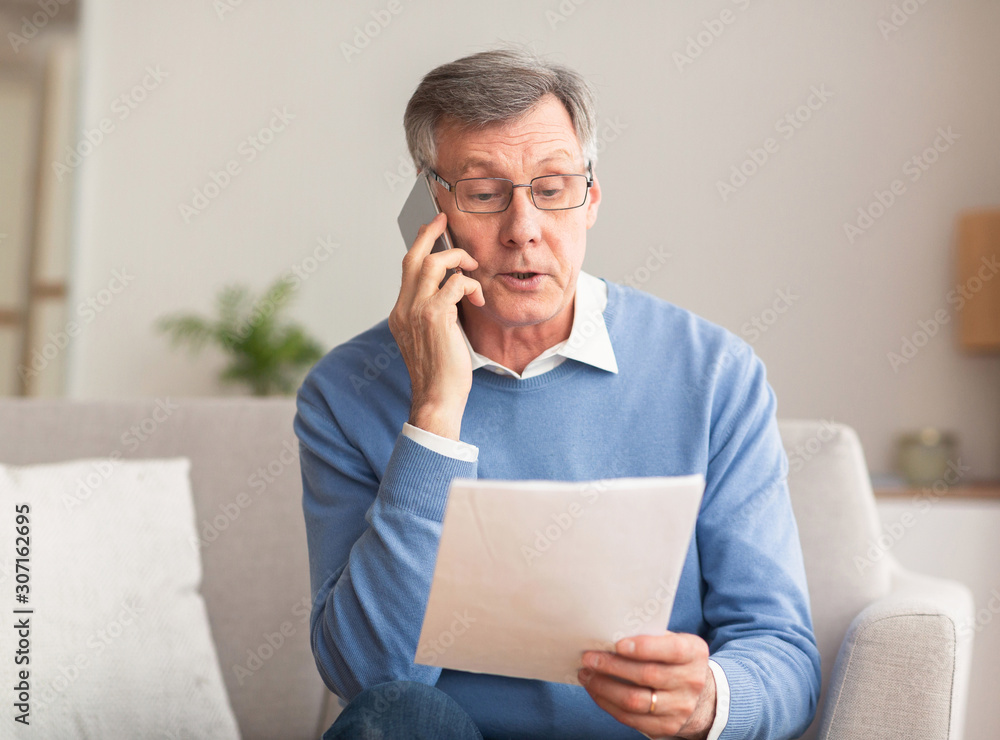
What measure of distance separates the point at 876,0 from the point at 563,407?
123 inches

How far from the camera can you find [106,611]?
4.68 feet

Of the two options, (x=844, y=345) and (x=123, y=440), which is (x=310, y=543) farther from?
(x=844, y=345)

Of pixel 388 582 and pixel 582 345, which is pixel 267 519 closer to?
pixel 388 582

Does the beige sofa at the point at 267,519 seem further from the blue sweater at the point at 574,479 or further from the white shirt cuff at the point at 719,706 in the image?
the white shirt cuff at the point at 719,706

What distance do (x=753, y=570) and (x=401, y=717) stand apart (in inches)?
20.5

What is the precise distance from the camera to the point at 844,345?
356cm

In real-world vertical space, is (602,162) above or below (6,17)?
below

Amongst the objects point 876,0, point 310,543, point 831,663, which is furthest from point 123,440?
point 876,0

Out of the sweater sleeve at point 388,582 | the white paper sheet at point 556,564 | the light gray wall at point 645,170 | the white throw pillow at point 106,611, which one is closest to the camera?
the white paper sheet at point 556,564

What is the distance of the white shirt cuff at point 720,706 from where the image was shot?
3.34 ft

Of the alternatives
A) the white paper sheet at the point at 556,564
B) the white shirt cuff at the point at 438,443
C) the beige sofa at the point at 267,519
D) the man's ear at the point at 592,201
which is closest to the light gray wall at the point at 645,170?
the beige sofa at the point at 267,519

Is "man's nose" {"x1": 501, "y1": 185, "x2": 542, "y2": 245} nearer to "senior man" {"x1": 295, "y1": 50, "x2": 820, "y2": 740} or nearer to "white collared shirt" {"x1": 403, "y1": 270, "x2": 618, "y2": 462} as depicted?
"senior man" {"x1": 295, "y1": 50, "x2": 820, "y2": 740}

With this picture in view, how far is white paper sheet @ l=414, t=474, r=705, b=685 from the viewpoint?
79cm

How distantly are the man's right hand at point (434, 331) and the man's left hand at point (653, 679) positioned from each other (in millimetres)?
367
